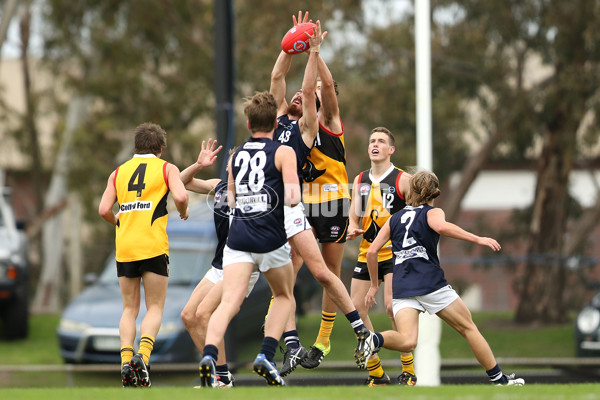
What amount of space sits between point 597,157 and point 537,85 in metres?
5.20

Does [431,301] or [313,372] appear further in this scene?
[313,372]

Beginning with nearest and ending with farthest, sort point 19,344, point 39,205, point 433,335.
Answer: point 433,335, point 19,344, point 39,205

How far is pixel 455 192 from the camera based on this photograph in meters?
22.9

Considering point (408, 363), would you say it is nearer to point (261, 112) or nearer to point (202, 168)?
point (202, 168)

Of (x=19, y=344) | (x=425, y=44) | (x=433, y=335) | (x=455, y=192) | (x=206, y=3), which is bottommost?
(x=19, y=344)

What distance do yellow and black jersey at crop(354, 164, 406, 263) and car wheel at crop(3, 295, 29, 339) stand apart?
38.0 ft

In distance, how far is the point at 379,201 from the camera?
9211 mm

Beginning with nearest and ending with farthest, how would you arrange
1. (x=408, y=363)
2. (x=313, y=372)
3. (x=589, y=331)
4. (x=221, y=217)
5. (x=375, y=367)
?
(x=221, y=217), (x=375, y=367), (x=408, y=363), (x=589, y=331), (x=313, y=372)

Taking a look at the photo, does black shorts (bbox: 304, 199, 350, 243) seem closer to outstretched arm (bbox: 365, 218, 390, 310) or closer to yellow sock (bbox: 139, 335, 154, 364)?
outstretched arm (bbox: 365, 218, 390, 310)

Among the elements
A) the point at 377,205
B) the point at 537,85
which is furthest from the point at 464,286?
the point at 377,205

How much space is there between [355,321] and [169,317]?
6.69 m

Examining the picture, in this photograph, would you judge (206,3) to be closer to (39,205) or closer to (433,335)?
(39,205)

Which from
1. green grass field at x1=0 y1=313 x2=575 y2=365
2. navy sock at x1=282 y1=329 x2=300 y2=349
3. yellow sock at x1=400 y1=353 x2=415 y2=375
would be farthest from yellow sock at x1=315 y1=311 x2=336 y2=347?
green grass field at x1=0 y1=313 x2=575 y2=365

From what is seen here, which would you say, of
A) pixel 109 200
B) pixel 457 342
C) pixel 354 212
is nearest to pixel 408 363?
pixel 354 212
